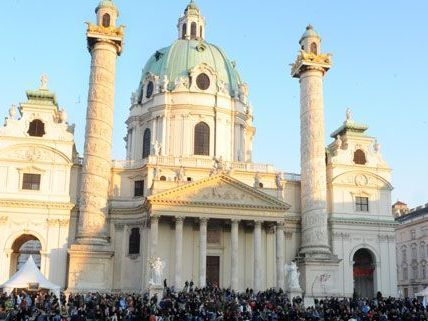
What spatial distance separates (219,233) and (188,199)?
16.8 feet

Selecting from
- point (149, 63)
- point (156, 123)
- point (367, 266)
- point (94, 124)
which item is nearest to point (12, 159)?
point (94, 124)

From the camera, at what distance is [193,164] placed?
160ft

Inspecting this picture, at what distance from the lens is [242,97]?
186ft

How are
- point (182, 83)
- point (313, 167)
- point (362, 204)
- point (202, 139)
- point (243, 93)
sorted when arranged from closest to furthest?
point (313, 167)
point (362, 204)
point (202, 139)
point (182, 83)
point (243, 93)

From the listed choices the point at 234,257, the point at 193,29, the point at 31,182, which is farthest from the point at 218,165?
the point at 193,29

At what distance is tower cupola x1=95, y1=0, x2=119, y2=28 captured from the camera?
1737 inches

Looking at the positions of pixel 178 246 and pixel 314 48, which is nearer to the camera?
pixel 178 246

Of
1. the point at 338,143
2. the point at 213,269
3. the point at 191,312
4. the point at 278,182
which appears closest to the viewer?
the point at 191,312

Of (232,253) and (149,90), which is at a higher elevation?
(149,90)

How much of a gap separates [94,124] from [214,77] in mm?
16316

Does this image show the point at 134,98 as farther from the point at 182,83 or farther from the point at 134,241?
the point at 134,241

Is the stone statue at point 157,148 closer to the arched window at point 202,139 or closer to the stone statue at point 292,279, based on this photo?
the arched window at point 202,139

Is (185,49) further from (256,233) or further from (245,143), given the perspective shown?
(256,233)

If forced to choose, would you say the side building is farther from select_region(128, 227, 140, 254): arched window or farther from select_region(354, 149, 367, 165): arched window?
select_region(128, 227, 140, 254): arched window
